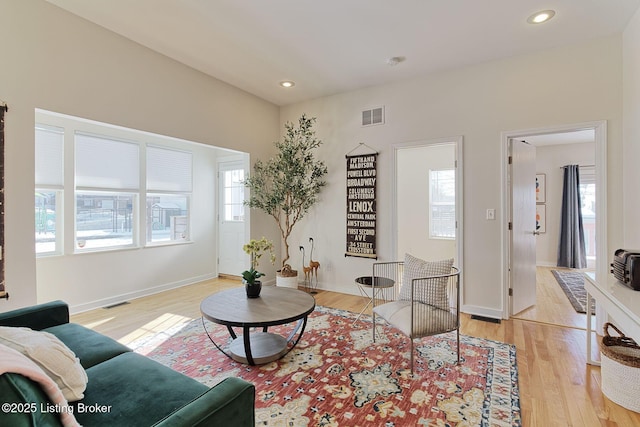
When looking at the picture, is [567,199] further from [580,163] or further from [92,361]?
[92,361]

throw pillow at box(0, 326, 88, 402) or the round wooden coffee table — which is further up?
throw pillow at box(0, 326, 88, 402)

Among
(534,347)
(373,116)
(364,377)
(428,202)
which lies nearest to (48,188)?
(364,377)

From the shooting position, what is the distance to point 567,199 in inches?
249

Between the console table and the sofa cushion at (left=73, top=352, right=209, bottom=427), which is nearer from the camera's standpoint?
the sofa cushion at (left=73, top=352, right=209, bottom=427)

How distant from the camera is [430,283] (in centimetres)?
248

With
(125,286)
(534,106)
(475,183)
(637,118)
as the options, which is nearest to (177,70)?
(125,286)

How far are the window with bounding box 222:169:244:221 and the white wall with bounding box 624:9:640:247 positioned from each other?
4.91m

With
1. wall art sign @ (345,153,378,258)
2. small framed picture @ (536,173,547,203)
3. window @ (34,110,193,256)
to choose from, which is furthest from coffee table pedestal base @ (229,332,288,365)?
small framed picture @ (536,173,547,203)

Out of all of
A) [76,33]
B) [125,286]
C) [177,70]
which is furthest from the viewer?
[125,286]

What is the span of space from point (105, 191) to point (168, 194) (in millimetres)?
913

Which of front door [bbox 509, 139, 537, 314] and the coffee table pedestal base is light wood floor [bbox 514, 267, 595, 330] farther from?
the coffee table pedestal base

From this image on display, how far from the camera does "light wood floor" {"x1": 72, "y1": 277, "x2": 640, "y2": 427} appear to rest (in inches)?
74.4

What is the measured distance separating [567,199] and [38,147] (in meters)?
8.80

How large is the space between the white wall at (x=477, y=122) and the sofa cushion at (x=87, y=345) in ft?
10.4
